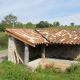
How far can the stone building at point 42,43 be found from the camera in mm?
12492

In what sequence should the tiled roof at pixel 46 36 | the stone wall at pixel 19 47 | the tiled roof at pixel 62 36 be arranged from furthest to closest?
the stone wall at pixel 19 47
the tiled roof at pixel 62 36
the tiled roof at pixel 46 36

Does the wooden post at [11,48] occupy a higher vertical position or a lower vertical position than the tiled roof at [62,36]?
lower

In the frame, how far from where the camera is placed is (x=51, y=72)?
489 inches

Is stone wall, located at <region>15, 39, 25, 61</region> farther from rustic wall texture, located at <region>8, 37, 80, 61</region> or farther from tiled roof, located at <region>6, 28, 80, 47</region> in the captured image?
tiled roof, located at <region>6, 28, 80, 47</region>

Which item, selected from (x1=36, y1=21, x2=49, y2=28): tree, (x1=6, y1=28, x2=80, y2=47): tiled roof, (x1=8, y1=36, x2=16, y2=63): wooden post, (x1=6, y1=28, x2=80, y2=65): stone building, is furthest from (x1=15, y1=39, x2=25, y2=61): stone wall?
(x1=36, y1=21, x2=49, y2=28): tree

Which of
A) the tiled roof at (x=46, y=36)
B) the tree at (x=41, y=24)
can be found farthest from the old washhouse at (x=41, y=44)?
the tree at (x=41, y=24)

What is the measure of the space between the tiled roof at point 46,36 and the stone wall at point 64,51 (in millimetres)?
868

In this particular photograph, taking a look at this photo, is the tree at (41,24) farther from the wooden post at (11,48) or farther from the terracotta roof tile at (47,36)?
the wooden post at (11,48)

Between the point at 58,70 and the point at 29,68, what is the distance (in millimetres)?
2526

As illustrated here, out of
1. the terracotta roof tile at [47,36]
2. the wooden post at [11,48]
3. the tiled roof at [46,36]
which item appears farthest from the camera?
the wooden post at [11,48]

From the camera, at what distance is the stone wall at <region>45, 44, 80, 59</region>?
14.1 m

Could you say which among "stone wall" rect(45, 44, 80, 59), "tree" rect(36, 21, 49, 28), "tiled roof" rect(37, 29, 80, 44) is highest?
"tree" rect(36, 21, 49, 28)

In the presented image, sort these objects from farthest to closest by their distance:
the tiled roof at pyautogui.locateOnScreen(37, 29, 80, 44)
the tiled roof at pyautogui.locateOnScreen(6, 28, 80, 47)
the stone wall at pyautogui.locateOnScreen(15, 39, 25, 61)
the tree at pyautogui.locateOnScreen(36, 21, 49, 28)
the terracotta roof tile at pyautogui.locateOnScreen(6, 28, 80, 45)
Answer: the tree at pyautogui.locateOnScreen(36, 21, 49, 28)
the stone wall at pyautogui.locateOnScreen(15, 39, 25, 61)
the tiled roof at pyautogui.locateOnScreen(37, 29, 80, 44)
the terracotta roof tile at pyautogui.locateOnScreen(6, 28, 80, 45)
the tiled roof at pyautogui.locateOnScreen(6, 28, 80, 47)

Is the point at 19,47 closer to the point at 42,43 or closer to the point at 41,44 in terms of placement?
the point at 41,44
